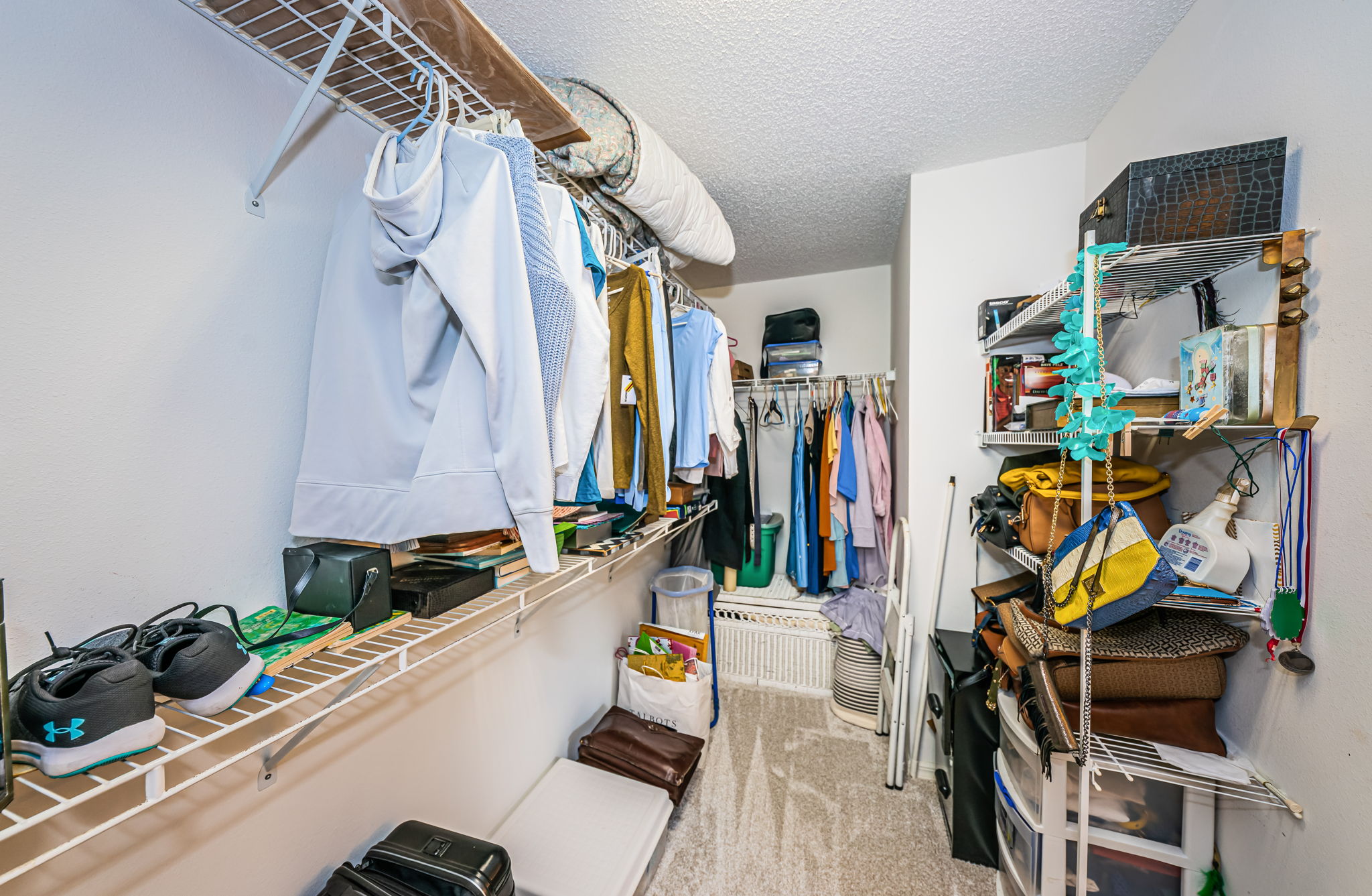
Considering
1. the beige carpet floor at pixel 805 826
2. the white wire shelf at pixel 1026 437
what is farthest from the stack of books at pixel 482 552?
the white wire shelf at pixel 1026 437

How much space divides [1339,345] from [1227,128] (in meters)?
0.61

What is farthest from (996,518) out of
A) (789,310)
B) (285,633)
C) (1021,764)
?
(789,310)

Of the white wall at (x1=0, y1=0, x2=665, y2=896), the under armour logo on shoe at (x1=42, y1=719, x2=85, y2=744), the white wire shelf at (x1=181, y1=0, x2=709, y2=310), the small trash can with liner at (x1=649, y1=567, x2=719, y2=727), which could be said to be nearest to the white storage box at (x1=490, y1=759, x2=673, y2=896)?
the white wall at (x1=0, y1=0, x2=665, y2=896)

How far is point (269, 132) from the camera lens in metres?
0.91

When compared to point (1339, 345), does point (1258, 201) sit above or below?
above

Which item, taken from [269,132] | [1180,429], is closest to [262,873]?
[269,132]

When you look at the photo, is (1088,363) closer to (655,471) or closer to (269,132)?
(655,471)

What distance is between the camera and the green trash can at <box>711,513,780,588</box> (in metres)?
2.78

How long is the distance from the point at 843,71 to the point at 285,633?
1.88 meters

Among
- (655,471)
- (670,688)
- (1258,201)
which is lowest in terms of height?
(670,688)

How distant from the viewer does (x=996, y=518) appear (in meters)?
1.55

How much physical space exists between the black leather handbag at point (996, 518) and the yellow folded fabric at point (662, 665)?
4.04 feet

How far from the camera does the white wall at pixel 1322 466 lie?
0.81 metres

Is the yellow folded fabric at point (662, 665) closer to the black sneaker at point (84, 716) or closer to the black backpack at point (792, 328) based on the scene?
the black sneaker at point (84, 716)
